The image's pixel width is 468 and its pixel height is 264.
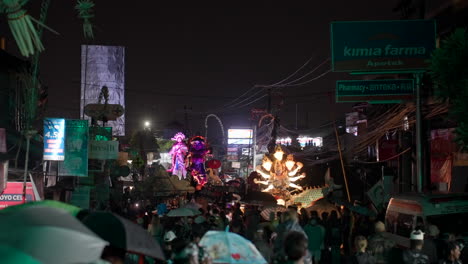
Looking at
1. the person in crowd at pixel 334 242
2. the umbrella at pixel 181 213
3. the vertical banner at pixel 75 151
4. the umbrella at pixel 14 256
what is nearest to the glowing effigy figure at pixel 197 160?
the vertical banner at pixel 75 151

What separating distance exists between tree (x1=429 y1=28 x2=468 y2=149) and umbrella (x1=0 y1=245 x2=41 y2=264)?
10949 mm

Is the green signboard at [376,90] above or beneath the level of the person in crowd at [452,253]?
above

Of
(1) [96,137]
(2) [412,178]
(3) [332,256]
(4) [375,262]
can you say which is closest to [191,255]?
(4) [375,262]

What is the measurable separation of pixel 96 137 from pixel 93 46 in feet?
62.0

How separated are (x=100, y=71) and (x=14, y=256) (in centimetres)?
4041

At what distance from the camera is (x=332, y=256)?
13.4m

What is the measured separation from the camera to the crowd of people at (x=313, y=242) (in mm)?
5848

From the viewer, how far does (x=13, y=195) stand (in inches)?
628

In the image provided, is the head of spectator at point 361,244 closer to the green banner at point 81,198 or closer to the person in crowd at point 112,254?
the person in crowd at point 112,254

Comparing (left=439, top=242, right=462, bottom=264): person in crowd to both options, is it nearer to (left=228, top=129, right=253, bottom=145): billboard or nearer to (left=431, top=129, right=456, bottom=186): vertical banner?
(left=431, top=129, right=456, bottom=186): vertical banner

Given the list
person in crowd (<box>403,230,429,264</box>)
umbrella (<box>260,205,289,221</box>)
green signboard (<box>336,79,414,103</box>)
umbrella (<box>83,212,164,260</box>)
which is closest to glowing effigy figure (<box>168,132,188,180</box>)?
umbrella (<box>260,205,289,221</box>)

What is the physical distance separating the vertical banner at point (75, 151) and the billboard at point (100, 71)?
2244 cm

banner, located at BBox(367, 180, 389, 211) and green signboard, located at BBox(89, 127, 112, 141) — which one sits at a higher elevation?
green signboard, located at BBox(89, 127, 112, 141)

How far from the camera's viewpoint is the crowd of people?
585 cm
